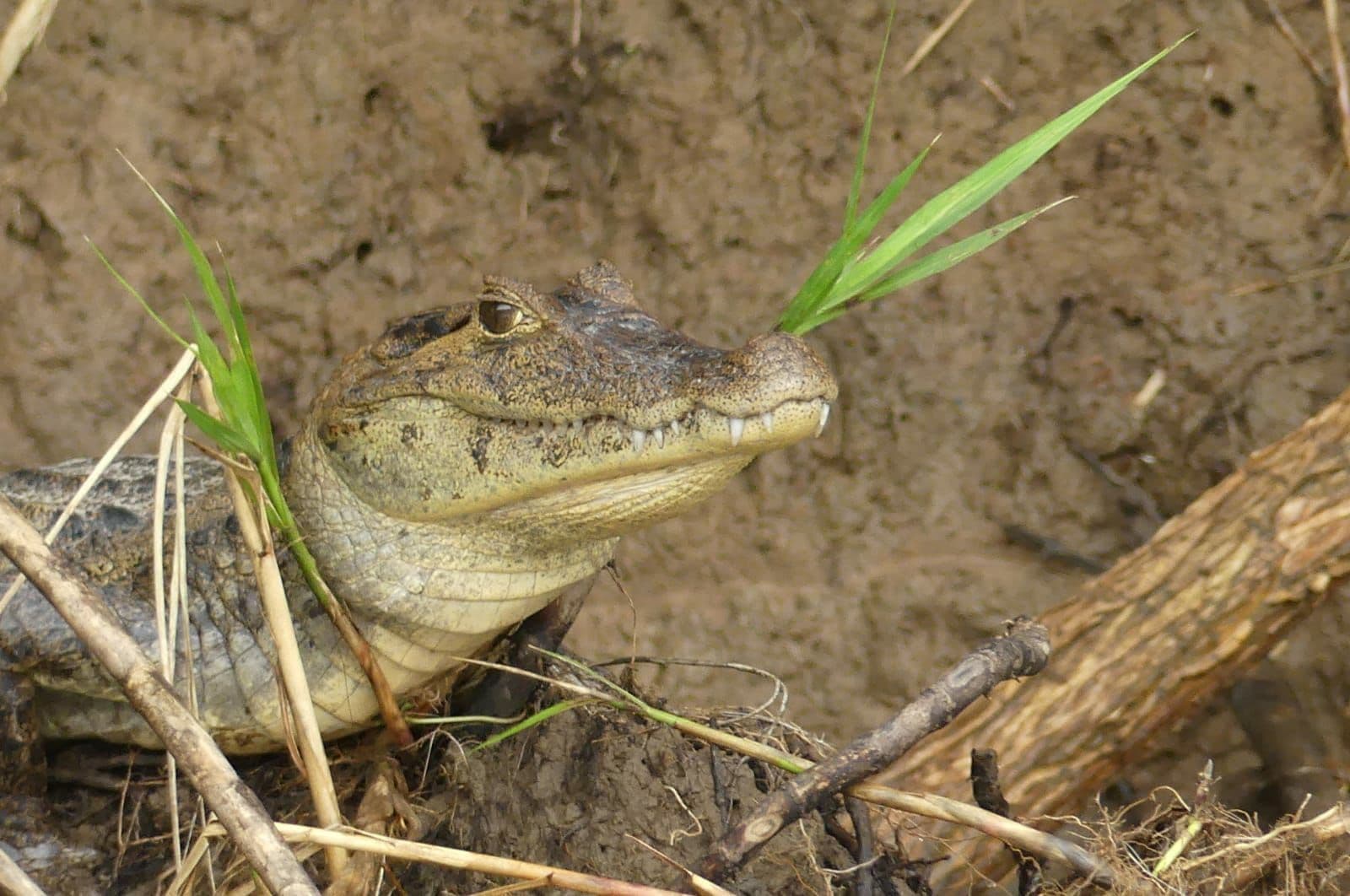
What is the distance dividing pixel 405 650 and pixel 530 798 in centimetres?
34

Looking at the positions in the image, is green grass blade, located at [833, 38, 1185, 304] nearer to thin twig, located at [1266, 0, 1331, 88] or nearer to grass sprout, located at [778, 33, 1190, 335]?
grass sprout, located at [778, 33, 1190, 335]

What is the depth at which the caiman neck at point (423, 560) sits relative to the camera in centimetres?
237

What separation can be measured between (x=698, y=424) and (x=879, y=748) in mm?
523

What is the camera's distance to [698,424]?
202 cm

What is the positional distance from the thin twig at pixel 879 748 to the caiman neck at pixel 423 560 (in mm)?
707

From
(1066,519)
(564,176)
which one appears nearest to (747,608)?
(1066,519)

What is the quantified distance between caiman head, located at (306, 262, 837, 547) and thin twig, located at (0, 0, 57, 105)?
816 millimetres

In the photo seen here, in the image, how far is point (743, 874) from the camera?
2246 millimetres

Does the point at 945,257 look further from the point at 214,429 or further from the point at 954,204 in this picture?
the point at 214,429

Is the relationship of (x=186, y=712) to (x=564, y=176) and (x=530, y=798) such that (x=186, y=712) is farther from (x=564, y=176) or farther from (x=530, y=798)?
(x=564, y=176)

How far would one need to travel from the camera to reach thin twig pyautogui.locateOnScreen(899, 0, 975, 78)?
411 cm

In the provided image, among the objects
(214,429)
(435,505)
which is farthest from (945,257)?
(214,429)

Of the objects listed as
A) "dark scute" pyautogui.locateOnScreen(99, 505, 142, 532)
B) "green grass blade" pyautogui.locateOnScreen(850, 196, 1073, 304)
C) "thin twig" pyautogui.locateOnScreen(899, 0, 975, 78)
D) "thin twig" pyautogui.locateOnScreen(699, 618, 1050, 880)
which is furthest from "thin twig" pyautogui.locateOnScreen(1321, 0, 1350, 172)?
"dark scute" pyautogui.locateOnScreen(99, 505, 142, 532)

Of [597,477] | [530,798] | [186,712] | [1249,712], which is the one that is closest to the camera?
[186,712]
